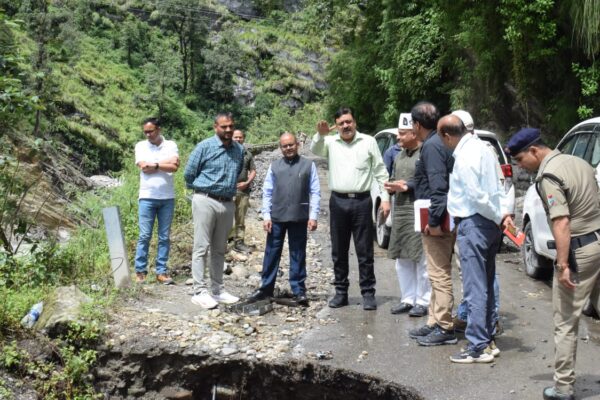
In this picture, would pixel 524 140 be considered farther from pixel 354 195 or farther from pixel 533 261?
pixel 533 261

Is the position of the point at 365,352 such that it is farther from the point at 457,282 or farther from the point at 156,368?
the point at 457,282

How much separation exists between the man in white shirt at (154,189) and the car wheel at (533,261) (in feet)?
15.2

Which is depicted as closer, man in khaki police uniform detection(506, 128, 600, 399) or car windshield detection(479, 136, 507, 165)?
man in khaki police uniform detection(506, 128, 600, 399)

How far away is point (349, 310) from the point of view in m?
6.96

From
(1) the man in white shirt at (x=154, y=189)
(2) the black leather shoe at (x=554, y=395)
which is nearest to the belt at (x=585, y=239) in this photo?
(2) the black leather shoe at (x=554, y=395)

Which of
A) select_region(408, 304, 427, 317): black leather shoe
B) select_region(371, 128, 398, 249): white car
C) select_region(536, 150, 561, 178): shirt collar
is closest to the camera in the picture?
select_region(536, 150, 561, 178): shirt collar

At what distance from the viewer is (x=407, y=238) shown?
6469 millimetres

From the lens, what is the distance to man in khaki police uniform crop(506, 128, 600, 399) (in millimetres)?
4289

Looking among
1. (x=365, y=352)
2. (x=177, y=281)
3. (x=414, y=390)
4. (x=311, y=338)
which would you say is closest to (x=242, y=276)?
(x=177, y=281)

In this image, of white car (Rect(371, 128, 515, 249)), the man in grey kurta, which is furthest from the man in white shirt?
white car (Rect(371, 128, 515, 249))

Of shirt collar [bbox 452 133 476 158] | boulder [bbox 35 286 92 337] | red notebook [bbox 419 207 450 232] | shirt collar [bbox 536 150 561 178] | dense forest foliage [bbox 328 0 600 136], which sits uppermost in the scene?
dense forest foliage [bbox 328 0 600 136]

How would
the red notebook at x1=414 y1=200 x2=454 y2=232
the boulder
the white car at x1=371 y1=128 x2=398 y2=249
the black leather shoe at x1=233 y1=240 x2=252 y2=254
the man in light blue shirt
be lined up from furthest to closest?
the white car at x1=371 y1=128 x2=398 y2=249 → the black leather shoe at x1=233 y1=240 x2=252 y2=254 → the boulder → the red notebook at x1=414 y1=200 x2=454 y2=232 → the man in light blue shirt

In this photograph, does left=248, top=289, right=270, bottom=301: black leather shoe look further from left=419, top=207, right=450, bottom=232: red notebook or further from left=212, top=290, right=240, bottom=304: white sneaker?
left=419, top=207, right=450, bottom=232: red notebook

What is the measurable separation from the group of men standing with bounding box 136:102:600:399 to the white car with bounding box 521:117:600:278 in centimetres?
163
